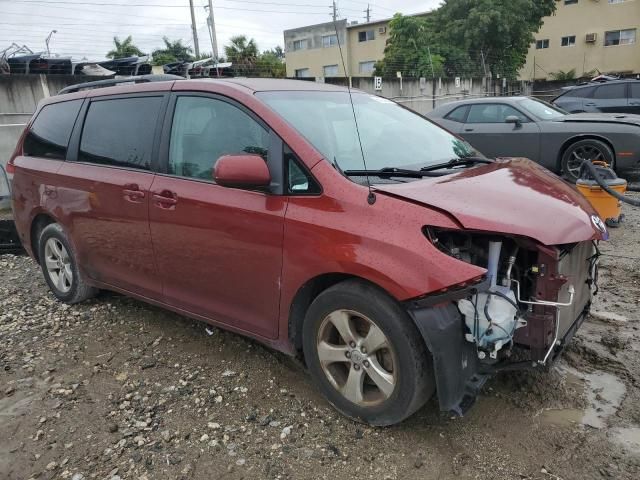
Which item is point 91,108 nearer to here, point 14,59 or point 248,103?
point 248,103

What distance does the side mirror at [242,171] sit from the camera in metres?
2.67

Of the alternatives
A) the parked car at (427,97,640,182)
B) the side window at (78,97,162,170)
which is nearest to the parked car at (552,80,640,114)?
the parked car at (427,97,640,182)

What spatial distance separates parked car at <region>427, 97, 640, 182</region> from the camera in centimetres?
814

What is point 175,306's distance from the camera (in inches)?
137

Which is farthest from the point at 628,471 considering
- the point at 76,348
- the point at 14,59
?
the point at 14,59

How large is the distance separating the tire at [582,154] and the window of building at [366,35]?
109 feet

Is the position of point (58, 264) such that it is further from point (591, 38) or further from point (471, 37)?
point (591, 38)

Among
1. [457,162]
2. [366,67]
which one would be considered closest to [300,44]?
[366,67]

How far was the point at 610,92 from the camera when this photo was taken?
11922 millimetres

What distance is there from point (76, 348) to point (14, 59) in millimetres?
10565

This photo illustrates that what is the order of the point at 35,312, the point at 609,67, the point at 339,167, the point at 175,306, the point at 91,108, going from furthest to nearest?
1. the point at 609,67
2. the point at 35,312
3. the point at 91,108
4. the point at 175,306
5. the point at 339,167

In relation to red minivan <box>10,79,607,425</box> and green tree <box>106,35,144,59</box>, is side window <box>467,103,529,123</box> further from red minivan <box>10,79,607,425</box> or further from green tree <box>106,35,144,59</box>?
green tree <box>106,35,144,59</box>

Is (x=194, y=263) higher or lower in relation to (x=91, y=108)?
lower

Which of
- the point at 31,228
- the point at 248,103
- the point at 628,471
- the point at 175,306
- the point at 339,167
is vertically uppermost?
the point at 248,103
